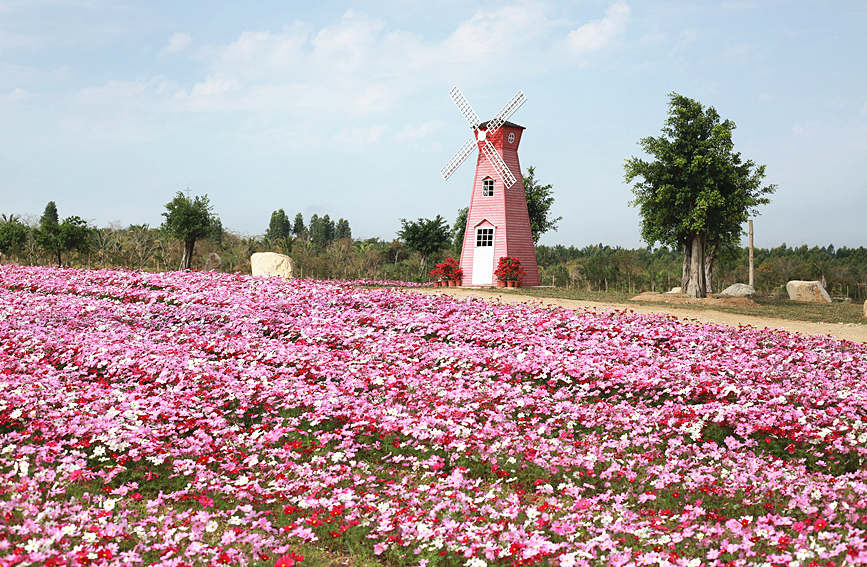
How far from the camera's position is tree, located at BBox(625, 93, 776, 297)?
111ft

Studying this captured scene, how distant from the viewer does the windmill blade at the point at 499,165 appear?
39.7m

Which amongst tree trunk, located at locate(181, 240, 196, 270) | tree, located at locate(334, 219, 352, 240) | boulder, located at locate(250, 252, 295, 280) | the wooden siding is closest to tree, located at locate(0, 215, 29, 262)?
tree trunk, located at locate(181, 240, 196, 270)

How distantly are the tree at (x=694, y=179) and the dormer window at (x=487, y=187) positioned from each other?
8.35 metres

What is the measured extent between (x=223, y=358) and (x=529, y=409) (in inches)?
257

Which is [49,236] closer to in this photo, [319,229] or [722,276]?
[722,276]

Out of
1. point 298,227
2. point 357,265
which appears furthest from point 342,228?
point 357,265

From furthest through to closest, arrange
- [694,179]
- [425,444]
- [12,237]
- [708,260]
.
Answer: [12,237] < [708,260] < [694,179] < [425,444]

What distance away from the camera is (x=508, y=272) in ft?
127

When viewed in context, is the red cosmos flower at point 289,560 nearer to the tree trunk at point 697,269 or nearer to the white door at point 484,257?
the tree trunk at point 697,269

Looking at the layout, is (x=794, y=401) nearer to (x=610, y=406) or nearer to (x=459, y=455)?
(x=610, y=406)

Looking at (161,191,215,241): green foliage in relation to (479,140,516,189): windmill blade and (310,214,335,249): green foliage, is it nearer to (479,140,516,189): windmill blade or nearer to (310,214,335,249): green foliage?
(479,140,516,189): windmill blade

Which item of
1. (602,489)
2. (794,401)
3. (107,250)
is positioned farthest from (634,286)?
(602,489)

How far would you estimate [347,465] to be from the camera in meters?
8.66

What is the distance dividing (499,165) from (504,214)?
3092 mm
